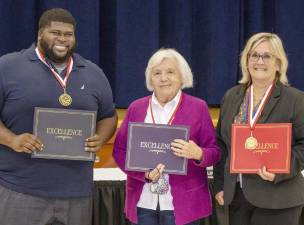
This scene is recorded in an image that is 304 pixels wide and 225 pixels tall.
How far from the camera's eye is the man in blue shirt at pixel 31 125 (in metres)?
2.70

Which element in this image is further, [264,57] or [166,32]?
[166,32]

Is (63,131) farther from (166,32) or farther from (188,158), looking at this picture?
(166,32)

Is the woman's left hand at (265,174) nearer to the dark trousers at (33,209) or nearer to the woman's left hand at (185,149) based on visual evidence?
the woman's left hand at (185,149)

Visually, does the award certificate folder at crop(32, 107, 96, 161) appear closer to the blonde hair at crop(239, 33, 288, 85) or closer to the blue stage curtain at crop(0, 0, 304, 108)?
the blonde hair at crop(239, 33, 288, 85)

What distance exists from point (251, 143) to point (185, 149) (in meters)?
0.35

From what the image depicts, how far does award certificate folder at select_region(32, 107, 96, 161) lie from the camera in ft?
8.75

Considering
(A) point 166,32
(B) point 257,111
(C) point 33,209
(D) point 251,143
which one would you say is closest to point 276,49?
(B) point 257,111

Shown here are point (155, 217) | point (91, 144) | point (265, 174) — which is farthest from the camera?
point (155, 217)

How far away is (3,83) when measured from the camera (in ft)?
8.82

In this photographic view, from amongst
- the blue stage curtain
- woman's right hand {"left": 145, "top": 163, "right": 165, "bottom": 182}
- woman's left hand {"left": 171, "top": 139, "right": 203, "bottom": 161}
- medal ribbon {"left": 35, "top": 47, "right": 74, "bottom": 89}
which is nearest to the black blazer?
woman's left hand {"left": 171, "top": 139, "right": 203, "bottom": 161}

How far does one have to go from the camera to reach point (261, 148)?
8.67 feet

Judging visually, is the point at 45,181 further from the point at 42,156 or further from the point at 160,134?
the point at 160,134

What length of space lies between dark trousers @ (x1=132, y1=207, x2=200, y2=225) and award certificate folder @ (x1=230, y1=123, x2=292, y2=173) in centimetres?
45

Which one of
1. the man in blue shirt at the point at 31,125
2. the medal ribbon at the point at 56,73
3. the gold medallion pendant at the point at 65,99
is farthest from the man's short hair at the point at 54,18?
the gold medallion pendant at the point at 65,99
